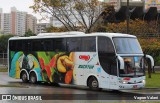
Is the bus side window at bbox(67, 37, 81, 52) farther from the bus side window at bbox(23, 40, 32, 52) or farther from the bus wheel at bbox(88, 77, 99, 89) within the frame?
the bus side window at bbox(23, 40, 32, 52)

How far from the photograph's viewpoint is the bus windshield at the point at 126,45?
2034 cm

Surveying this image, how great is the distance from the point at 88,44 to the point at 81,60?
3.63 feet

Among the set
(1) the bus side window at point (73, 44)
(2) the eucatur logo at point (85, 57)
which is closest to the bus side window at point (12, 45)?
(1) the bus side window at point (73, 44)

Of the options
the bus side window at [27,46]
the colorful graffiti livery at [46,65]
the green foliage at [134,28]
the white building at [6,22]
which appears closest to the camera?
the colorful graffiti livery at [46,65]

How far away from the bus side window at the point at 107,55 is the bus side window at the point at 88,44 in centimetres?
50

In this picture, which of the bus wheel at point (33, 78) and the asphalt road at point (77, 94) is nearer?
the asphalt road at point (77, 94)

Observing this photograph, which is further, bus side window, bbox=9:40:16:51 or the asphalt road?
bus side window, bbox=9:40:16:51

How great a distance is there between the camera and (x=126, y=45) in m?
20.8

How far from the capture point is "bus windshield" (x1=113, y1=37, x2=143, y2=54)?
2034 cm

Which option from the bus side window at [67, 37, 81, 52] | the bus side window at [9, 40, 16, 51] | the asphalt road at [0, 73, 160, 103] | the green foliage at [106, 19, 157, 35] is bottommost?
the asphalt road at [0, 73, 160, 103]

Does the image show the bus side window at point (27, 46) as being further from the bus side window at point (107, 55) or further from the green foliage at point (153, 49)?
the green foliage at point (153, 49)

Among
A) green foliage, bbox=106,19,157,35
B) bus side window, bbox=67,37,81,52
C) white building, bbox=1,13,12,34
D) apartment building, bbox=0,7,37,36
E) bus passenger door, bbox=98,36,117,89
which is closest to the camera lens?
bus passenger door, bbox=98,36,117,89

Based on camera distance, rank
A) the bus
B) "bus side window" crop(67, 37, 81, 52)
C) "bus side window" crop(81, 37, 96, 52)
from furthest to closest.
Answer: "bus side window" crop(67, 37, 81, 52) → "bus side window" crop(81, 37, 96, 52) → the bus

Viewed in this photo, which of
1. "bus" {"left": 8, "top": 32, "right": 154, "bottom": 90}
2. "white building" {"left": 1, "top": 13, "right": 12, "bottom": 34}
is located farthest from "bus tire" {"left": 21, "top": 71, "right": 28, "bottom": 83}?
"white building" {"left": 1, "top": 13, "right": 12, "bottom": 34}
